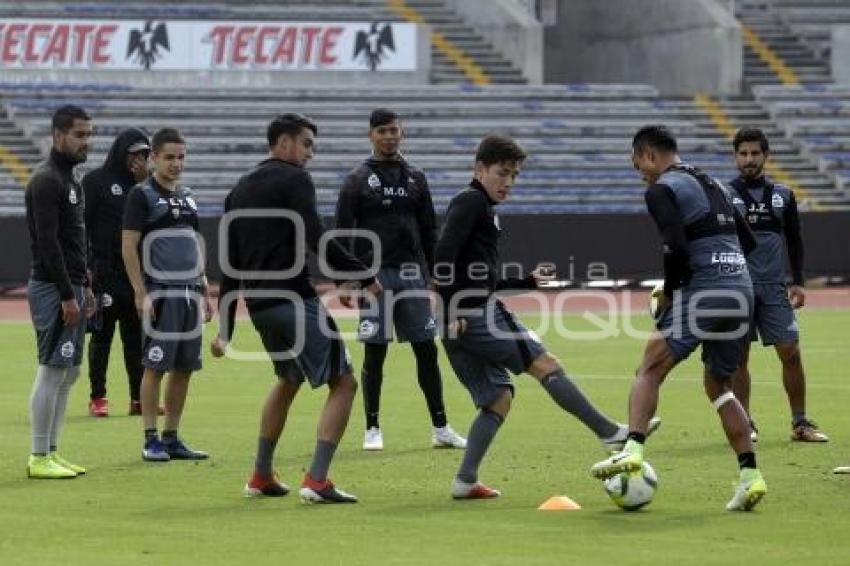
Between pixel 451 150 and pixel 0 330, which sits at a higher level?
pixel 451 150

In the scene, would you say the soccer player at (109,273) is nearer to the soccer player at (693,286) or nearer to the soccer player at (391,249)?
the soccer player at (391,249)

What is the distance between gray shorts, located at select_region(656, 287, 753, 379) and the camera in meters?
11.5

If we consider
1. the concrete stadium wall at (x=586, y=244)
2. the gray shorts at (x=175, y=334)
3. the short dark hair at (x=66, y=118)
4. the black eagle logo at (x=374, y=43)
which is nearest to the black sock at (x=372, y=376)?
the gray shorts at (x=175, y=334)

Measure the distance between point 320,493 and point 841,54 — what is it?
38726 mm

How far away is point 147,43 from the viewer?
43781 mm

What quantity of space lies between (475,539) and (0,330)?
A: 19028mm

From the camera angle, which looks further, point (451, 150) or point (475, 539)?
point (451, 150)

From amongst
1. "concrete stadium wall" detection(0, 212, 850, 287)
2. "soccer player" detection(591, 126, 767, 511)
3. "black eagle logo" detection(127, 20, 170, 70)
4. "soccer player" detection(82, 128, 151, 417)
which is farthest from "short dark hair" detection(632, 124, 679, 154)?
"black eagle logo" detection(127, 20, 170, 70)

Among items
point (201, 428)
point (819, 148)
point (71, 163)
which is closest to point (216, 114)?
point (819, 148)

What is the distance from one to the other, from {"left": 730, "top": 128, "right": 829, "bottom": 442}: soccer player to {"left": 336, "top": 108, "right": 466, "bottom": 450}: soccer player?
2190 millimetres

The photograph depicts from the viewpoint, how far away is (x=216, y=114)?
44.0 meters

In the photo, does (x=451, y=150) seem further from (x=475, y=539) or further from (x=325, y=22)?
(x=475, y=539)

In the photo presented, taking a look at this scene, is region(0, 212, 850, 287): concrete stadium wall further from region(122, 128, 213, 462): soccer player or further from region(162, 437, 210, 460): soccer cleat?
region(162, 437, 210, 460): soccer cleat

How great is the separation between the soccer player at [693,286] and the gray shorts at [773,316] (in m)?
3.56
